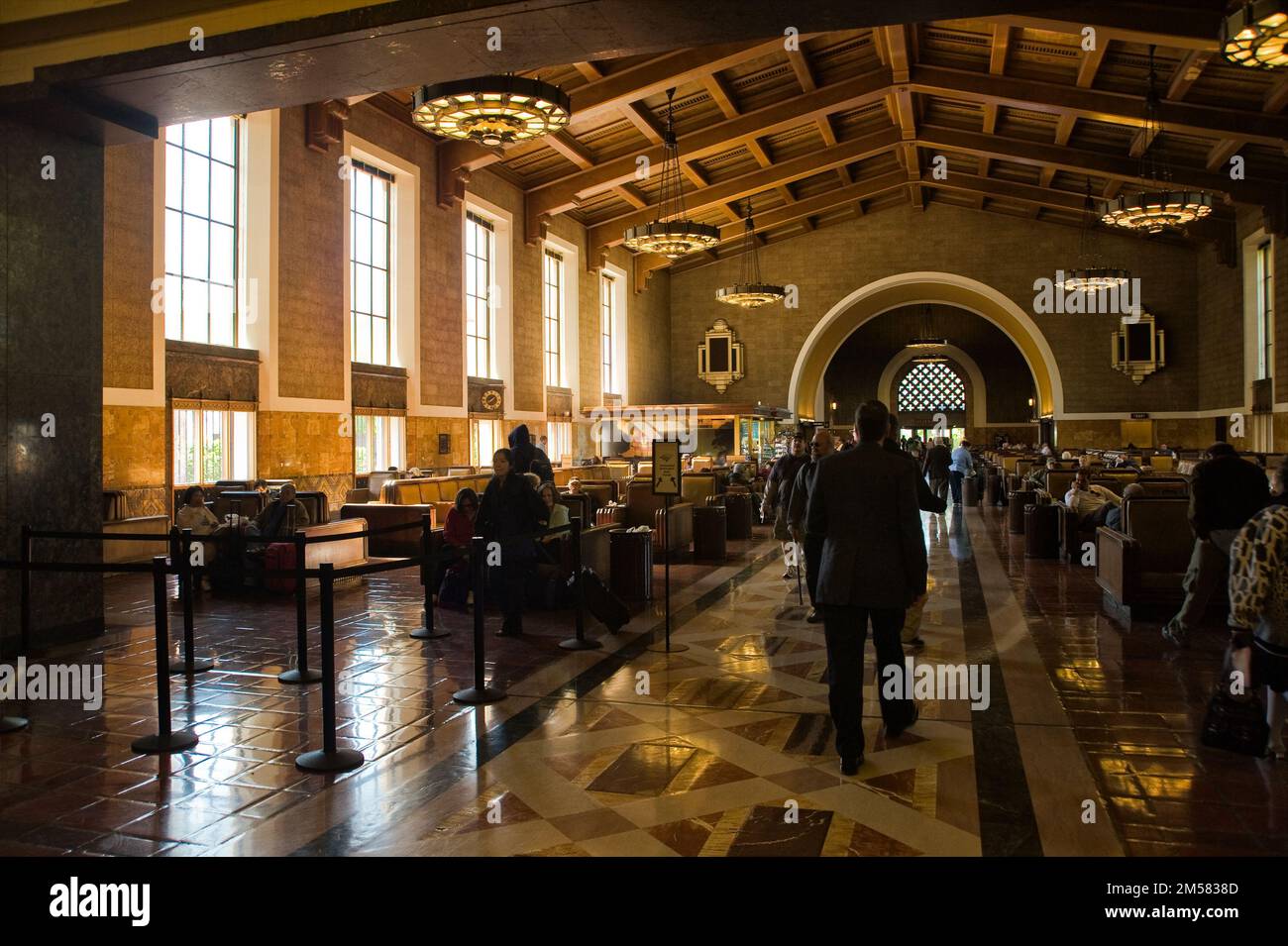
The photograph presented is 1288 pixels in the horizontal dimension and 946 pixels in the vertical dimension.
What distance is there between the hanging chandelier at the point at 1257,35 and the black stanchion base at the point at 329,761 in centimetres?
807

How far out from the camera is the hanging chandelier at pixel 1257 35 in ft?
22.6

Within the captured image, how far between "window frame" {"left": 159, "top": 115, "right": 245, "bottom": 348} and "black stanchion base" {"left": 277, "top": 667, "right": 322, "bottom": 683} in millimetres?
7377

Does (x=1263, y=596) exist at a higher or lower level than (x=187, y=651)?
higher

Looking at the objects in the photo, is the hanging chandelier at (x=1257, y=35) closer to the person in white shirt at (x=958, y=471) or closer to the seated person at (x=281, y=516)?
the seated person at (x=281, y=516)

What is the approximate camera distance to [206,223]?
39.3ft

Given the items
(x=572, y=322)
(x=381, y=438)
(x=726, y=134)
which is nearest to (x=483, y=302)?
(x=572, y=322)

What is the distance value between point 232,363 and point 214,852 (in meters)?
10.2

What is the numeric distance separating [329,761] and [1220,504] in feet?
17.1

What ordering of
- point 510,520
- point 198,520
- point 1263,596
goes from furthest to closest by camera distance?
point 198,520 → point 510,520 → point 1263,596

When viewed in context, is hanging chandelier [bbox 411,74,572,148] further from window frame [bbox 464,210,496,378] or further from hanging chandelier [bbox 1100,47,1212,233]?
hanging chandelier [bbox 1100,47,1212,233]

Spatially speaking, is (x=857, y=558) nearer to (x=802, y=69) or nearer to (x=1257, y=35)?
(x=1257, y=35)

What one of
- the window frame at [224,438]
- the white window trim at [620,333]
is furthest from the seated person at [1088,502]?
the white window trim at [620,333]

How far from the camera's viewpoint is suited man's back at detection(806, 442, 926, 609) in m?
3.72
